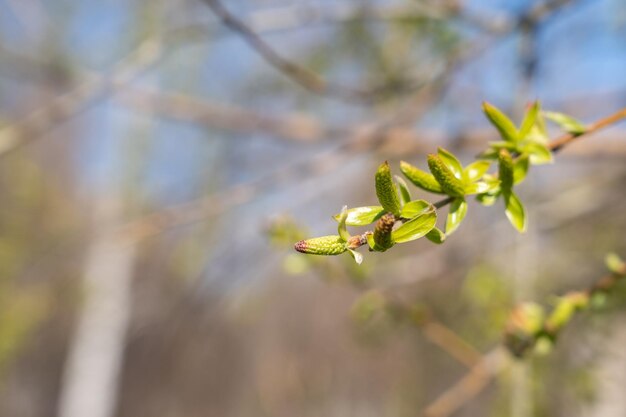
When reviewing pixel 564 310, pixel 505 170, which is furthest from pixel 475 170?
pixel 564 310

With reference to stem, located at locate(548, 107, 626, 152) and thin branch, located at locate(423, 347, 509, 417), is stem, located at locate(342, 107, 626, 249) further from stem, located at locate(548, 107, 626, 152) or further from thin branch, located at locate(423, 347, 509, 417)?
thin branch, located at locate(423, 347, 509, 417)

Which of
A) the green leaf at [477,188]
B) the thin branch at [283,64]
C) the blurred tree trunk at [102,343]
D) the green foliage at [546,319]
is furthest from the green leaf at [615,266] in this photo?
the blurred tree trunk at [102,343]

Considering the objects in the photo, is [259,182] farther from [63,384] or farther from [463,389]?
[63,384]

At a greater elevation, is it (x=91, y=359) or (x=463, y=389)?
(x=91, y=359)

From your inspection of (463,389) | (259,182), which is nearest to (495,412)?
(463,389)

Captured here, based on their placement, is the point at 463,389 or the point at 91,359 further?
the point at 91,359

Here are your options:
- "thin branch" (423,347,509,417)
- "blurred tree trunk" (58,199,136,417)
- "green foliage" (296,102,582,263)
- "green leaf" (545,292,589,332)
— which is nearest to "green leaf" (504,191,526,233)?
"green foliage" (296,102,582,263)

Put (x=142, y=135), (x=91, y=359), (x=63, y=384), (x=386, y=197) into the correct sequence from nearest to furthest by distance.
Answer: (x=386, y=197), (x=142, y=135), (x=91, y=359), (x=63, y=384)
